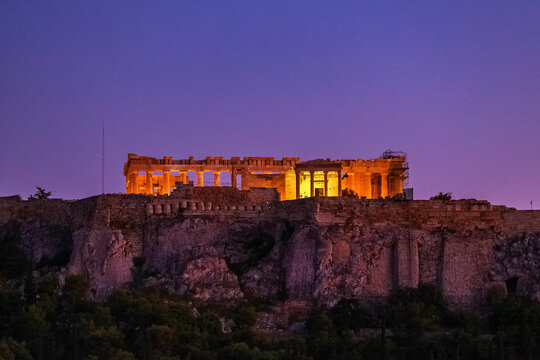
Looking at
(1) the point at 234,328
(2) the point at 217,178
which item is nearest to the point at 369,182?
(2) the point at 217,178

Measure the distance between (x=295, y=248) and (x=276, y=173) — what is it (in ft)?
45.7

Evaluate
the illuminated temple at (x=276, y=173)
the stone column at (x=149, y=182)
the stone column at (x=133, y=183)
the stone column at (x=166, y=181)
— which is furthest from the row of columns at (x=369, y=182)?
the stone column at (x=133, y=183)

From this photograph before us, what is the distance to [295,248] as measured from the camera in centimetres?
4488

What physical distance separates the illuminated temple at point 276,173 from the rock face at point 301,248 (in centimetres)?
911

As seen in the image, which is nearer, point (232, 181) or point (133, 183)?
point (232, 181)

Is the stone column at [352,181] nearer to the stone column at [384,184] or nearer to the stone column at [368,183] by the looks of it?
the stone column at [368,183]

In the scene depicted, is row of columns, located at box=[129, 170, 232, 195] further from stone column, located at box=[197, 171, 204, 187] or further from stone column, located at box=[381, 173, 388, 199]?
stone column, located at box=[381, 173, 388, 199]

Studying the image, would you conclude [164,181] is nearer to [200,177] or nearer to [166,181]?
[166,181]

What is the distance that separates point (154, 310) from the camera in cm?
4094

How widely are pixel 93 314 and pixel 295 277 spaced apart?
8.94m

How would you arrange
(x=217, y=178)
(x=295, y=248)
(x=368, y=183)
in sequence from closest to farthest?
(x=295, y=248) < (x=217, y=178) < (x=368, y=183)

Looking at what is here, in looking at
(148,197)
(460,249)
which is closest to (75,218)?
(148,197)

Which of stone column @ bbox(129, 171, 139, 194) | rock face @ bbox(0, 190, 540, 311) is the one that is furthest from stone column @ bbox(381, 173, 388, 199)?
stone column @ bbox(129, 171, 139, 194)

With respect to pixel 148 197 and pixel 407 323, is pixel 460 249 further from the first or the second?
pixel 148 197
